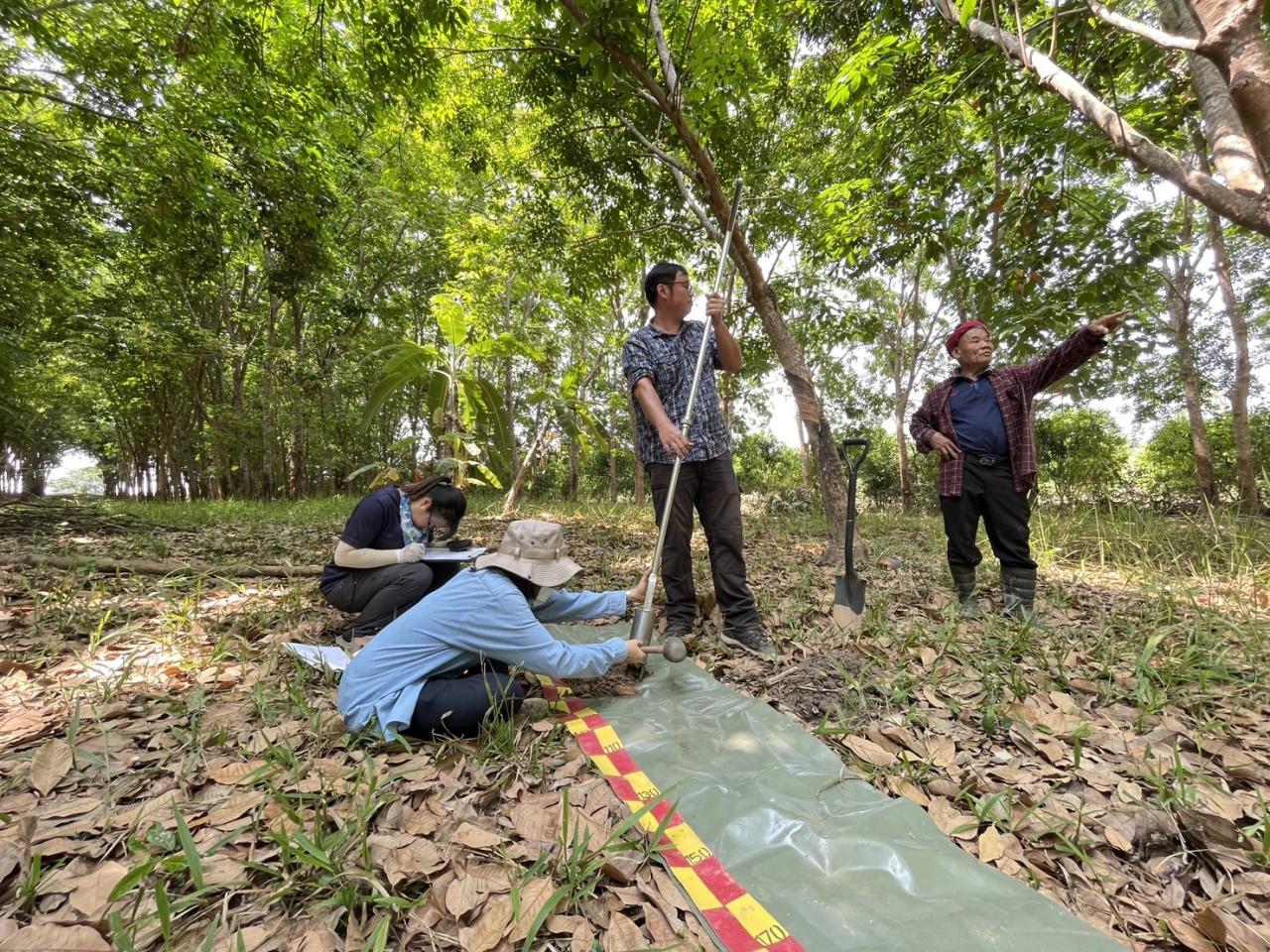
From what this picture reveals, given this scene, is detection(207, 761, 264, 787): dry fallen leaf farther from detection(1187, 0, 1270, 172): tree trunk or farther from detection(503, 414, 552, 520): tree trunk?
detection(503, 414, 552, 520): tree trunk

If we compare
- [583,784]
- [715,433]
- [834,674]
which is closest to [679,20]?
[715,433]

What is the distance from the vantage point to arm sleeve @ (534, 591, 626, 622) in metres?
2.66

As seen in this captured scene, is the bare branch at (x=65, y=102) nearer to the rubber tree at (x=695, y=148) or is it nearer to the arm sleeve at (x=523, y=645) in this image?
the rubber tree at (x=695, y=148)

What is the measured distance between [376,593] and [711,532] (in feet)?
6.57

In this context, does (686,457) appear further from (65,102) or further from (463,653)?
(65,102)

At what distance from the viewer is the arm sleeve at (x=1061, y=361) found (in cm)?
268

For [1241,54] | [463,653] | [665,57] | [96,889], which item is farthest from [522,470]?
[1241,54]

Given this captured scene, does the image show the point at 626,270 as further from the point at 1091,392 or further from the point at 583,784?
the point at 583,784

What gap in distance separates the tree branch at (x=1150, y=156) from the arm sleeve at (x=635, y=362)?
7.88 feet

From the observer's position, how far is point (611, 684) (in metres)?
2.46

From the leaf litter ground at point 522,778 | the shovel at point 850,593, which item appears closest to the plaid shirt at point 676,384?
the shovel at point 850,593

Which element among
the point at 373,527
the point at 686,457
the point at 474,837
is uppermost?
the point at 686,457

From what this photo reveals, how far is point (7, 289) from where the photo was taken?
5906 millimetres

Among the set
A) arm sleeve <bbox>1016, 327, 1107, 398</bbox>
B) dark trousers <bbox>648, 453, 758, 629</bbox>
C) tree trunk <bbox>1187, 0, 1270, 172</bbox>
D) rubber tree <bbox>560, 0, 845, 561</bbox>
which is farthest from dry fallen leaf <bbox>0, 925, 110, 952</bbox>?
tree trunk <bbox>1187, 0, 1270, 172</bbox>
